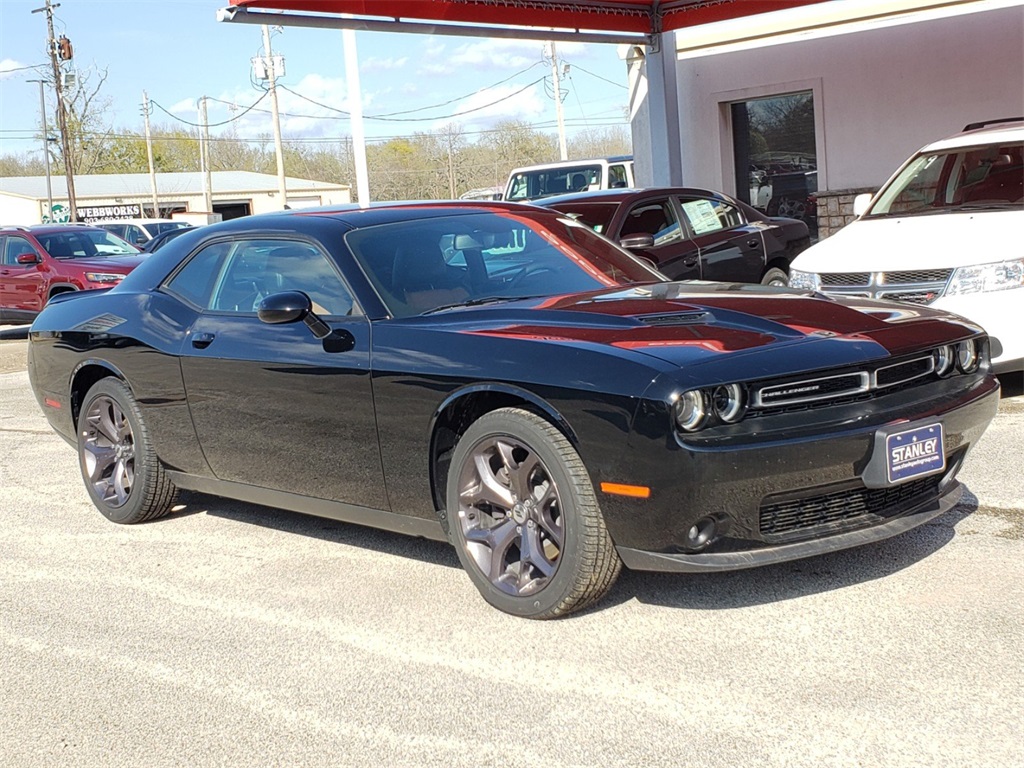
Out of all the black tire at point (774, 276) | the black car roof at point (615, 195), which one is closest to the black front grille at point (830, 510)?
the black car roof at point (615, 195)

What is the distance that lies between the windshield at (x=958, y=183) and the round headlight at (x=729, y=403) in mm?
5250

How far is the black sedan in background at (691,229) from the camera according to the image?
10445 mm

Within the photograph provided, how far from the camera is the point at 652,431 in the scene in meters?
3.91

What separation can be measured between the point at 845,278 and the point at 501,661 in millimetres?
4700

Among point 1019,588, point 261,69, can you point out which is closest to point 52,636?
point 1019,588

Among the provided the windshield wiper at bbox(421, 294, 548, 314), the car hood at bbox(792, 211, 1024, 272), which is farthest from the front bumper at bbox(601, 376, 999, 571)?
the car hood at bbox(792, 211, 1024, 272)

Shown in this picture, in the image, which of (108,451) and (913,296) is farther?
(913,296)

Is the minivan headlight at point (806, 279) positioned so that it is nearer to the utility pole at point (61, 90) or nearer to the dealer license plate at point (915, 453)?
the dealer license plate at point (915, 453)

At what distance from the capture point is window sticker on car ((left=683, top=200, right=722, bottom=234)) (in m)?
10.9

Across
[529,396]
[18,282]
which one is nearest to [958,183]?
[529,396]

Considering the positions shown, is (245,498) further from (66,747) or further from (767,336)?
(767,336)

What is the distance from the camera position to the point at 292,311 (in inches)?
194

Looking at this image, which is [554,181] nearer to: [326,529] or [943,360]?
[326,529]

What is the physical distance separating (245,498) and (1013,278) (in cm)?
462
